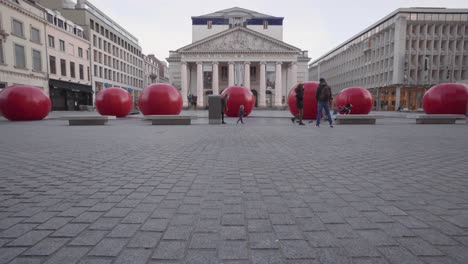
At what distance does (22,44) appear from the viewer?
111 ft

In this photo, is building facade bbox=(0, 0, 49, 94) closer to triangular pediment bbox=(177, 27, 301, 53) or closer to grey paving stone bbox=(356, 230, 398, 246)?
triangular pediment bbox=(177, 27, 301, 53)

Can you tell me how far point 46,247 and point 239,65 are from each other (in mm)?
60868

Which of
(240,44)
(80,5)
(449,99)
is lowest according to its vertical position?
(449,99)

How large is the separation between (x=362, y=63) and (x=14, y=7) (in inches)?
2538

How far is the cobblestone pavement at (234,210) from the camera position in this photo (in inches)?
79.7

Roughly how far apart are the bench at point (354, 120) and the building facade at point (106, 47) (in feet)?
156

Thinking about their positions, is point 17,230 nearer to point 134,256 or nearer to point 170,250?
point 134,256

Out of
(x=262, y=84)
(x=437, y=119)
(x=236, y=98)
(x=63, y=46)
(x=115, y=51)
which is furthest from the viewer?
(x=115, y=51)

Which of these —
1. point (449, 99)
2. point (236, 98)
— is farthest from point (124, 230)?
point (449, 99)

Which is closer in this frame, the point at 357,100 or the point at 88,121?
the point at 88,121

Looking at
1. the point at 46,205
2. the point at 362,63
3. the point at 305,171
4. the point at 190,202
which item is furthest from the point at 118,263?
the point at 362,63

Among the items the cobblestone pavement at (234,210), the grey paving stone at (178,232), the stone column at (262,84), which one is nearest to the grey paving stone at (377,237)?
the cobblestone pavement at (234,210)

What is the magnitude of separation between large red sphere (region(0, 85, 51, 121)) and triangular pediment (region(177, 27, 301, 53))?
44.5 metres

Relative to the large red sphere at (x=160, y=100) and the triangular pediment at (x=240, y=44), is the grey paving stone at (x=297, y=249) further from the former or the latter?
the triangular pediment at (x=240, y=44)
